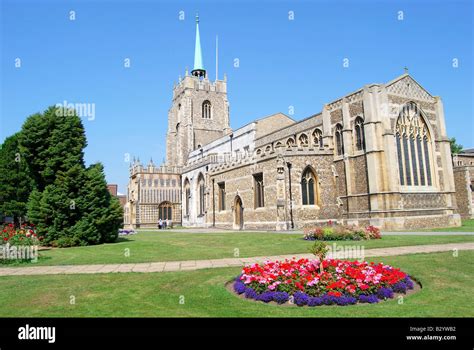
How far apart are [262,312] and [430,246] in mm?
11155

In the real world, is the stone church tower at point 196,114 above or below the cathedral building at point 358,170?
above

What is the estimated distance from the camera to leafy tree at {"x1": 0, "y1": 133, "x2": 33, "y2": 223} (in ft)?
128

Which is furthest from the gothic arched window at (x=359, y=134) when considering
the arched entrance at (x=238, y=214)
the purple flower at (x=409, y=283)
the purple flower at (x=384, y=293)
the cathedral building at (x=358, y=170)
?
the purple flower at (x=384, y=293)

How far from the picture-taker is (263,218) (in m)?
32.5

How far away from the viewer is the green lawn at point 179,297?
6.41 m

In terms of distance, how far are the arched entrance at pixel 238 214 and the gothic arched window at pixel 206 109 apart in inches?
1387

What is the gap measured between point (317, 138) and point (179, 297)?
29084mm

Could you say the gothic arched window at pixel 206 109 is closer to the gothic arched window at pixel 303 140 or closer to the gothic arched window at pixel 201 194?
the gothic arched window at pixel 201 194

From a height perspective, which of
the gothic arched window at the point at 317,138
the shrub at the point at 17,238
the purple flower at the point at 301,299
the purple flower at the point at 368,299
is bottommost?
the purple flower at the point at 368,299

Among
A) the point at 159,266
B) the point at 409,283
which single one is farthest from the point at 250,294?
the point at 159,266

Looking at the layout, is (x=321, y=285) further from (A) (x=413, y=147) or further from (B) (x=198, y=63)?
(B) (x=198, y=63)

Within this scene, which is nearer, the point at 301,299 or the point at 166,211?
the point at 301,299

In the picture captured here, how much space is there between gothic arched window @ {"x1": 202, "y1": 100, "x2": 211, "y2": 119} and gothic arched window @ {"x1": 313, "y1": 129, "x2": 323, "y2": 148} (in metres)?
37.9

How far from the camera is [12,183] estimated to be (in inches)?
Answer: 1558
